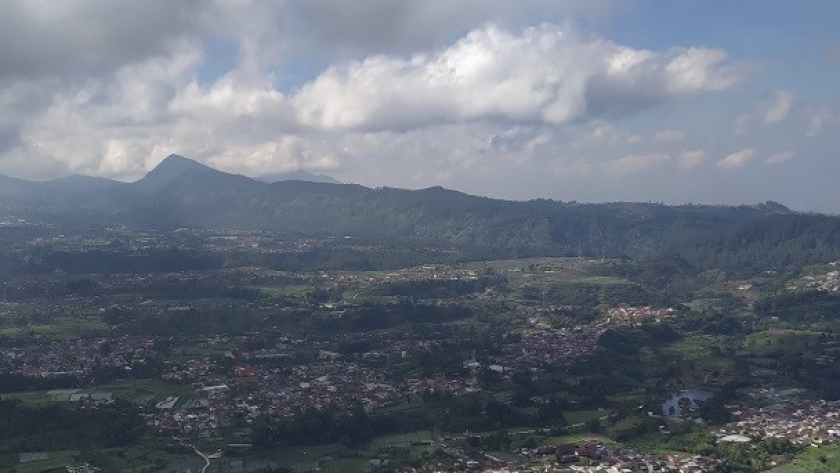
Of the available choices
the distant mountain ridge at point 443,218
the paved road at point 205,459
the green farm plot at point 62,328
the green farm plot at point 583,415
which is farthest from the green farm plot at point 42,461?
the distant mountain ridge at point 443,218

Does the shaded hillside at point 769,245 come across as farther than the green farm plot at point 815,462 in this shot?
Yes

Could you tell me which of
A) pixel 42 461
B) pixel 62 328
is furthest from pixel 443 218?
pixel 42 461

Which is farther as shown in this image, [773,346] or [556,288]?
[556,288]

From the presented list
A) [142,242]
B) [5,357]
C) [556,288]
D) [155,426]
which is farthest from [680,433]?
[142,242]

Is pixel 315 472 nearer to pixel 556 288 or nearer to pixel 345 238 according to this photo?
pixel 556 288

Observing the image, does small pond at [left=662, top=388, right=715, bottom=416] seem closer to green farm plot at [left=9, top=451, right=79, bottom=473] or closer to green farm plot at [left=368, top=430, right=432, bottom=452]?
green farm plot at [left=368, top=430, right=432, bottom=452]

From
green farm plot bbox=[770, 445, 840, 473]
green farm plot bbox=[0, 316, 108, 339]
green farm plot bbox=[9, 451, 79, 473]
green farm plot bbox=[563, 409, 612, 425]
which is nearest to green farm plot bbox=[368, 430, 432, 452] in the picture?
green farm plot bbox=[563, 409, 612, 425]

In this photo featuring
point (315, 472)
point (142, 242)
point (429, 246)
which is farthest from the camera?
point (429, 246)

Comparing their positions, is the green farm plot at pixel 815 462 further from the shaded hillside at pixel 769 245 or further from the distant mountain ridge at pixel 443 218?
the distant mountain ridge at pixel 443 218
